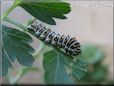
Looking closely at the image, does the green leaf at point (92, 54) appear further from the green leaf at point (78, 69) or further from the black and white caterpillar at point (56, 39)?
the black and white caterpillar at point (56, 39)

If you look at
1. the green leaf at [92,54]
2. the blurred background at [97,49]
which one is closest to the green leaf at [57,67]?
the blurred background at [97,49]

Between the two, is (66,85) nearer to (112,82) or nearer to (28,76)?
(112,82)

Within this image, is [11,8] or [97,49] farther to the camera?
[97,49]

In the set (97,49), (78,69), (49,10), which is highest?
(49,10)

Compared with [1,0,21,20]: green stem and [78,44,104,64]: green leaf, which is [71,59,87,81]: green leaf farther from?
[78,44,104,64]: green leaf

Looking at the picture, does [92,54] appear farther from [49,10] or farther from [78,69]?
[49,10]

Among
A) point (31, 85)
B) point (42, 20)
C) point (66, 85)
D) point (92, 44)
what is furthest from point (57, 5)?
point (92, 44)

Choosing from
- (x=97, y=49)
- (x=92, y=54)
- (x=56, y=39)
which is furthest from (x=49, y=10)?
Answer: (x=97, y=49)
